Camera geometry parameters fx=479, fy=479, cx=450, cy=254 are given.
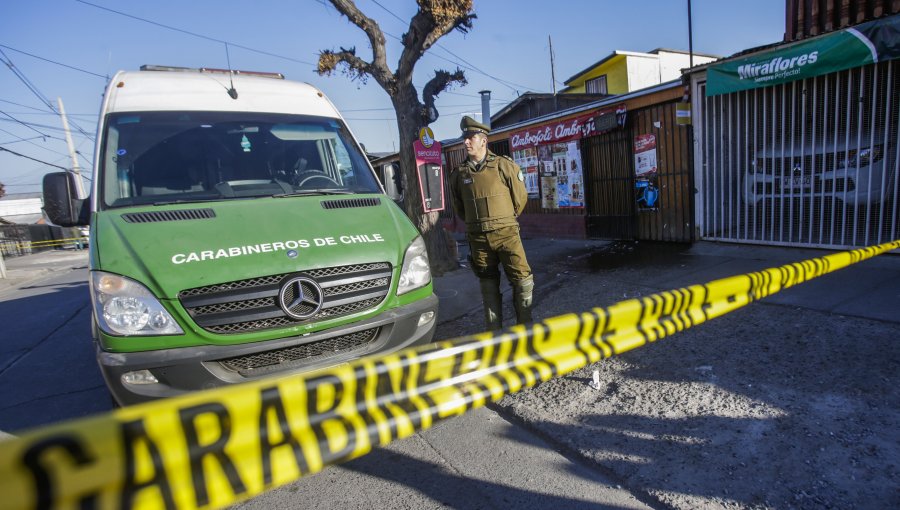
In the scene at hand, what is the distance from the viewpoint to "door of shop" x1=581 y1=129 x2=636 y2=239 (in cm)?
930

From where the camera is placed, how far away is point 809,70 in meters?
6.16

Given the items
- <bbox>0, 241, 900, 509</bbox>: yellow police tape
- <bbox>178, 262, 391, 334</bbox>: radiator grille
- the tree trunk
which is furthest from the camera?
the tree trunk

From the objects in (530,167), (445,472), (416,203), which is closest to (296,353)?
(445,472)

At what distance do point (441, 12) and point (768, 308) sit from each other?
5.84m

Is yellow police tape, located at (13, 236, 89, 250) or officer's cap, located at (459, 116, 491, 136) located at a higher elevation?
officer's cap, located at (459, 116, 491, 136)

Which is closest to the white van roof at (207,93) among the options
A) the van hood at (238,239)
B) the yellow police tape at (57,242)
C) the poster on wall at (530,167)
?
the van hood at (238,239)

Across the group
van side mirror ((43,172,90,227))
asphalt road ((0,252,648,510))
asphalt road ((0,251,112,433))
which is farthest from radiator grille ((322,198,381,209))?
asphalt road ((0,251,112,433))

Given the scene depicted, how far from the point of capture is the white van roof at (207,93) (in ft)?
11.8

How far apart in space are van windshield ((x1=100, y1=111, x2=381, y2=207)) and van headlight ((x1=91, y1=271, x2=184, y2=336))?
929 millimetres

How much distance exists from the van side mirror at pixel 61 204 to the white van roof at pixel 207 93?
2.15 ft

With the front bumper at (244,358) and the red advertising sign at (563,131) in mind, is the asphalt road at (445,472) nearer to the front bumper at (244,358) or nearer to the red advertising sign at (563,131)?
the front bumper at (244,358)

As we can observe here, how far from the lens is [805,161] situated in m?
6.78

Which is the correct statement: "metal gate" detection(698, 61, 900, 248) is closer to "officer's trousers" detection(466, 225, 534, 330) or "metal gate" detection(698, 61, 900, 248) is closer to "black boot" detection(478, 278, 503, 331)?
"officer's trousers" detection(466, 225, 534, 330)

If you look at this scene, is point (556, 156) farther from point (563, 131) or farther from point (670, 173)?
point (670, 173)
